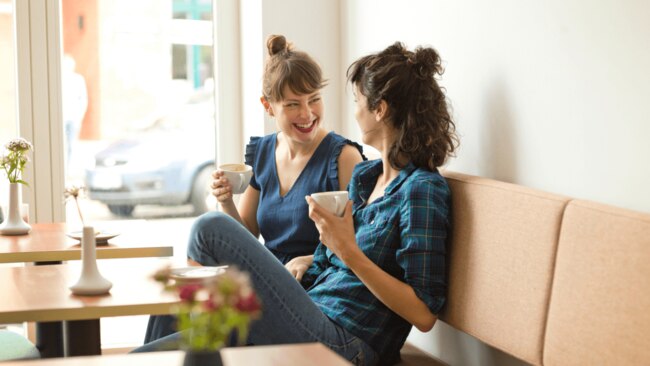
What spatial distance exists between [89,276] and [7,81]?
211 cm

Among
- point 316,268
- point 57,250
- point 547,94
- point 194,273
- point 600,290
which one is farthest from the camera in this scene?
point 316,268

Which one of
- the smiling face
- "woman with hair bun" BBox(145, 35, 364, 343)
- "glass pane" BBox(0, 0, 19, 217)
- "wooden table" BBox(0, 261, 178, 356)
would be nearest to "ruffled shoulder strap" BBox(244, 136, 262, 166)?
"woman with hair bun" BBox(145, 35, 364, 343)

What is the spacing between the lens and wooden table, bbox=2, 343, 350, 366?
4.69 feet

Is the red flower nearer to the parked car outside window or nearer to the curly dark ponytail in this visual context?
the curly dark ponytail

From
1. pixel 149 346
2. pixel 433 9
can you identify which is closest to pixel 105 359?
pixel 149 346

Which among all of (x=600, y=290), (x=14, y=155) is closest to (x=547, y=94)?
(x=600, y=290)

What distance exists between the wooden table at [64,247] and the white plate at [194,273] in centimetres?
47

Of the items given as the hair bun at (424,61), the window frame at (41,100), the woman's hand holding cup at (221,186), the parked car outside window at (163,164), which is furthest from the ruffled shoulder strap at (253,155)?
the window frame at (41,100)

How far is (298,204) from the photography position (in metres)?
2.98

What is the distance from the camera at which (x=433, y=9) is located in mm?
2936

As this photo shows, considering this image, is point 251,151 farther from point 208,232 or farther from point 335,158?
point 208,232

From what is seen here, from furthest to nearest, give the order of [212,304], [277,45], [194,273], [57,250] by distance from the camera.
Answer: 1. [277,45]
2. [57,250]
3. [194,273]
4. [212,304]

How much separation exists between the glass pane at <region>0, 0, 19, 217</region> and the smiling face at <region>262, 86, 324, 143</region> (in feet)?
4.86

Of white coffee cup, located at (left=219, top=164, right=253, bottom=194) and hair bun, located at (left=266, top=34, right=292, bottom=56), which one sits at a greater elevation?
hair bun, located at (left=266, top=34, right=292, bottom=56)
